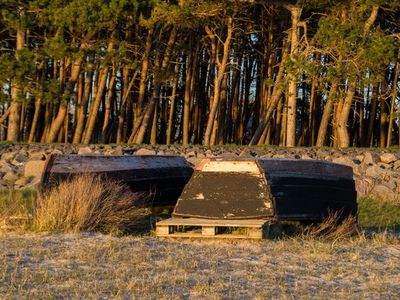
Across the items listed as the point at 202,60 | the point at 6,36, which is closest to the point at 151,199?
the point at 6,36

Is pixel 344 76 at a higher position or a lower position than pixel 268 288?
higher

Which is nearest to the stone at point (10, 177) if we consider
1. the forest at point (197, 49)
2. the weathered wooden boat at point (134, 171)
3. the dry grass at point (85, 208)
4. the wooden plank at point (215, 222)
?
the weathered wooden boat at point (134, 171)

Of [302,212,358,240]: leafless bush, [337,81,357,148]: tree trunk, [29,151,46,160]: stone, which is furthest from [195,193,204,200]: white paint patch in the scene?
[337,81,357,148]: tree trunk

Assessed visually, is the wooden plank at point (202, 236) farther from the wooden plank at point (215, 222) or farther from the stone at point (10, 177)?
the stone at point (10, 177)

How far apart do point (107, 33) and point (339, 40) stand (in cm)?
1428

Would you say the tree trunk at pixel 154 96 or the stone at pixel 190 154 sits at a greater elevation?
the tree trunk at pixel 154 96

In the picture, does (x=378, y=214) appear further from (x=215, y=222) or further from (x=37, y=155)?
(x=37, y=155)

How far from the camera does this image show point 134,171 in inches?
565

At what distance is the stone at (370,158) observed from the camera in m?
23.0

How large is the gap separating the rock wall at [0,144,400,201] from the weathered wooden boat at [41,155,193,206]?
4.71 meters

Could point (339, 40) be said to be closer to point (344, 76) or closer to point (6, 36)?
point (344, 76)

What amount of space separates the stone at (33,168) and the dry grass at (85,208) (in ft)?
28.3

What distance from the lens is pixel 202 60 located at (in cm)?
4862

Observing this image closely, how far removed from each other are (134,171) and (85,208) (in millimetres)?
2946
